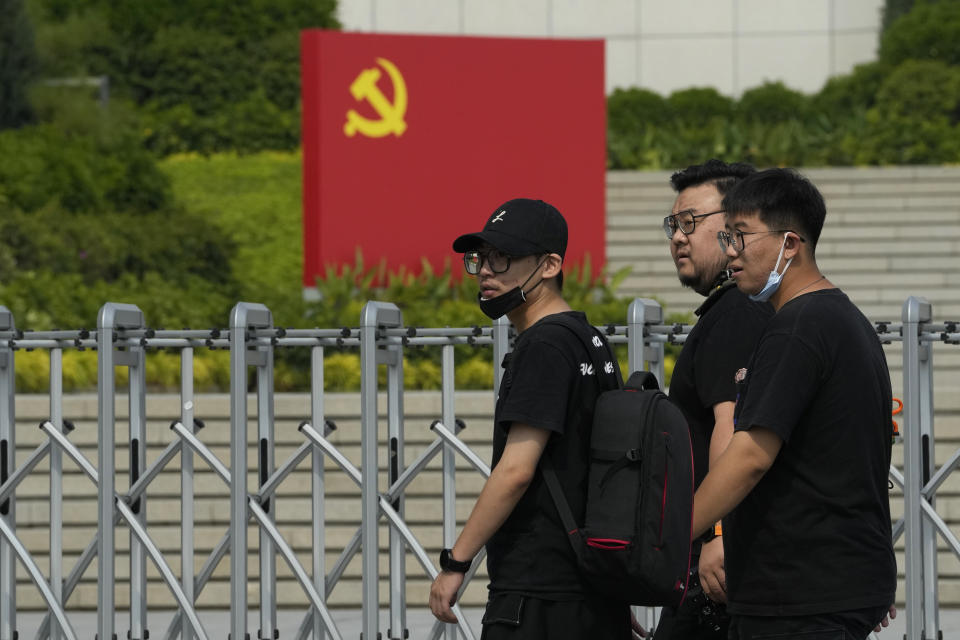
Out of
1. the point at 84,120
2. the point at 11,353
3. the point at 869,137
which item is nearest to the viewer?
the point at 11,353

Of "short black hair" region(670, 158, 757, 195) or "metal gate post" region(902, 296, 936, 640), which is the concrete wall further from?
"short black hair" region(670, 158, 757, 195)

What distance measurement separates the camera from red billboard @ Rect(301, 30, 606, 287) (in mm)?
12883

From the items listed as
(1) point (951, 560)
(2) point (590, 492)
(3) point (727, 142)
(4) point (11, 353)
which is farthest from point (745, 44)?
(2) point (590, 492)

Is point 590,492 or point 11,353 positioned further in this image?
point 11,353

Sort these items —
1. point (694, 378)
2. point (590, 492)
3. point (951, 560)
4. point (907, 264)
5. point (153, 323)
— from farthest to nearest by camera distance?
1. point (907, 264)
2. point (153, 323)
3. point (951, 560)
4. point (694, 378)
5. point (590, 492)

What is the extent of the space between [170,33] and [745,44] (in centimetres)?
1109

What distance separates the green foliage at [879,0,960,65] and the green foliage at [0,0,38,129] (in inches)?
564

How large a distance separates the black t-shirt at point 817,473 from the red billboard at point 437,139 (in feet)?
32.4

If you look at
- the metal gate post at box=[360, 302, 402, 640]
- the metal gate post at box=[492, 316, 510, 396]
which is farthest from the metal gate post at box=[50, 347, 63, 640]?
the metal gate post at box=[492, 316, 510, 396]

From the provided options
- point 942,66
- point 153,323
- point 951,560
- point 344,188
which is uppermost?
point 942,66

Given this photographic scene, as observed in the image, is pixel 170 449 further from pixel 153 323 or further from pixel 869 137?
pixel 869 137

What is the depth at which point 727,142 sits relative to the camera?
20781mm

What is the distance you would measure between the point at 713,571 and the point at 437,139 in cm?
994

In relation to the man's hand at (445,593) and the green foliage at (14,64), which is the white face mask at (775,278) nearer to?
the man's hand at (445,593)
